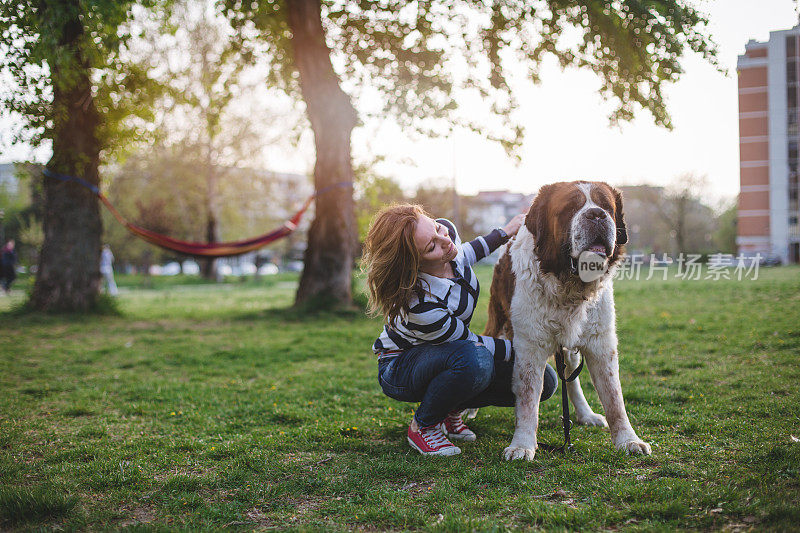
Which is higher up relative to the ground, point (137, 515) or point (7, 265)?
point (7, 265)

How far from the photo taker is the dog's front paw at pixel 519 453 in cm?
326

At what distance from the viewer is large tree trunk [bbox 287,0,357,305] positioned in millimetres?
10898

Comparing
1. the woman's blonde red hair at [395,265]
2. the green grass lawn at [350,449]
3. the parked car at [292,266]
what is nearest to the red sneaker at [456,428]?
the green grass lawn at [350,449]

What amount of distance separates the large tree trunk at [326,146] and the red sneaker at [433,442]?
297 inches

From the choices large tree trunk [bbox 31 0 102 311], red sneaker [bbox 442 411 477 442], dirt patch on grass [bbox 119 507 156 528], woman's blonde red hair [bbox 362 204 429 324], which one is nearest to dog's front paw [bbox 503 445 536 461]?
red sneaker [bbox 442 411 477 442]

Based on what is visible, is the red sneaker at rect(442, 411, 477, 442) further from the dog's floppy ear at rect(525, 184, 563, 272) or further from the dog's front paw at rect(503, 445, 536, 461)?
the dog's floppy ear at rect(525, 184, 563, 272)

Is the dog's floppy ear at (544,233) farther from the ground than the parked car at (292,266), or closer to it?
farther from the ground

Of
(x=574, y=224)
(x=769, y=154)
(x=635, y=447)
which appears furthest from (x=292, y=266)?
(x=574, y=224)

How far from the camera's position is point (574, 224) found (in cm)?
307

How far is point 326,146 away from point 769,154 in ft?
120

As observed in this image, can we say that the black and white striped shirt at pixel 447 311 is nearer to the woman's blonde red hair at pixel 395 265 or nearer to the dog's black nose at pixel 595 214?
the woman's blonde red hair at pixel 395 265

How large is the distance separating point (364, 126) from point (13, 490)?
972 centimetres

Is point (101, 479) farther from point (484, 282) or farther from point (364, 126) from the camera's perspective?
point (484, 282)

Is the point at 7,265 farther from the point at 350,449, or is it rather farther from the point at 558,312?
the point at 558,312
